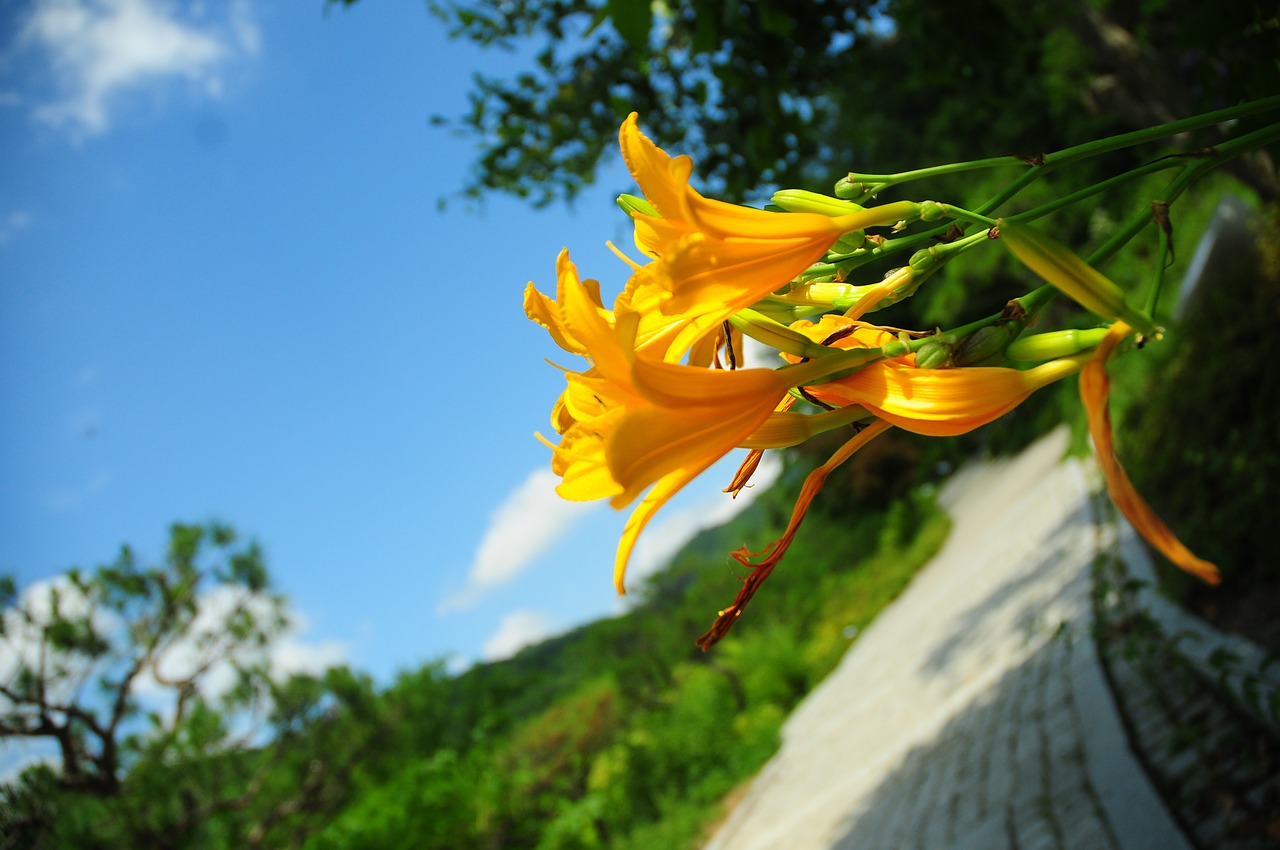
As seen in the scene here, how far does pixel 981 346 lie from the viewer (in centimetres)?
57

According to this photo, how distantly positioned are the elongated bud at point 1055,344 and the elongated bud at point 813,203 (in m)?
0.16

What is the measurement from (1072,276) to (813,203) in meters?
0.24

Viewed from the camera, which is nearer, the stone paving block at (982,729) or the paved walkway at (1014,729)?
the paved walkway at (1014,729)

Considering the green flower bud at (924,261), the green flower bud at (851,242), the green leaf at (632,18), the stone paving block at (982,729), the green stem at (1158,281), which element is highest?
the green leaf at (632,18)

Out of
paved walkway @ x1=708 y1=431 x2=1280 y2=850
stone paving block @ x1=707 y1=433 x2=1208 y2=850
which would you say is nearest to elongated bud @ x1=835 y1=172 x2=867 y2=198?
paved walkway @ x1=708 y1=431 x2=1280 y2=850

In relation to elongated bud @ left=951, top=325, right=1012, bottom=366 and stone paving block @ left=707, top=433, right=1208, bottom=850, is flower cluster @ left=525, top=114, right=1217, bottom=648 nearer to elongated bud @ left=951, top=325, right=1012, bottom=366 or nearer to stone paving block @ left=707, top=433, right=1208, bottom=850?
elongated bud @ left=951, top=325, right=1012, bottom=366

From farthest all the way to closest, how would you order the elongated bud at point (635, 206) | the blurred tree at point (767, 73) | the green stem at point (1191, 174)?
Result: the blurred tree at point (767, 73), the elongated bud at point (635, 206), the green stem at point (1191, 174)

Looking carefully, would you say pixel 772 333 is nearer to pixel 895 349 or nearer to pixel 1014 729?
pixel 895 349

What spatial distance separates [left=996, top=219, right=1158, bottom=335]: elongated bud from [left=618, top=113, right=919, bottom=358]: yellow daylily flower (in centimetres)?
14

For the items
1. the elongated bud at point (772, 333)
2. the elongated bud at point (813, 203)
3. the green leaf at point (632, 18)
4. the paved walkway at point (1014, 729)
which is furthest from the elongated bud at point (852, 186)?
the paved walkway at point (1014, 729)

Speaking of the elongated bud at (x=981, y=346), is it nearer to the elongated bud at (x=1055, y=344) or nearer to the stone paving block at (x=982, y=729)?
the elongated bud at (x=1055, y=344)

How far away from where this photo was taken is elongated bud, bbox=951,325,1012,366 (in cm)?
57

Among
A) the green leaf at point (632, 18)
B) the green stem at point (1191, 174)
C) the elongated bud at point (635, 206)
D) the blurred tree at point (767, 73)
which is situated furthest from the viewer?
the blurred tree at point (767, 73)

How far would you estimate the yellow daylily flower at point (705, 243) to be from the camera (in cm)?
54
